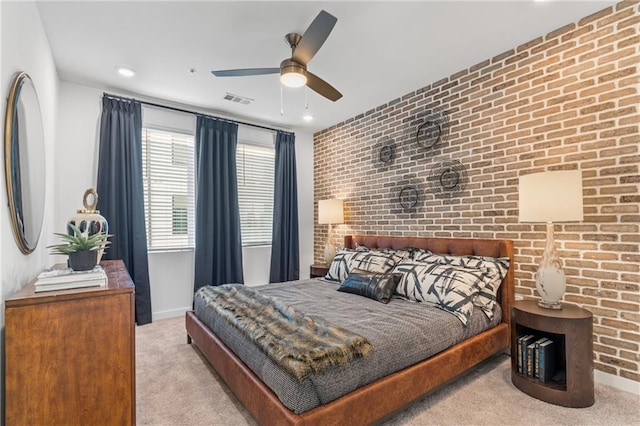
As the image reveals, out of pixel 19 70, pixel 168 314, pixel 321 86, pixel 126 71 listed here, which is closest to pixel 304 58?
pixel 321 86

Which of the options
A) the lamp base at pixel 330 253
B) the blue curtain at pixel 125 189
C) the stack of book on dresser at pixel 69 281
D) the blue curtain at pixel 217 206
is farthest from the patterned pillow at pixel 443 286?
the blue curtain at pixel 125 189

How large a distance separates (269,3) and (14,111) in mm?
1683

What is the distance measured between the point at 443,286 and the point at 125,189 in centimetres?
360

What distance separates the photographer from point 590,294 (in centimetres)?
242

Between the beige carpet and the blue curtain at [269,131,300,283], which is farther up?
the blue curtain at [269,131,300,283]

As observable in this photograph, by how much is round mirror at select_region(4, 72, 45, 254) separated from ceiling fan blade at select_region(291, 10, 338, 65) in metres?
1.64

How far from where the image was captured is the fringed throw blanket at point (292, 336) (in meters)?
1.59

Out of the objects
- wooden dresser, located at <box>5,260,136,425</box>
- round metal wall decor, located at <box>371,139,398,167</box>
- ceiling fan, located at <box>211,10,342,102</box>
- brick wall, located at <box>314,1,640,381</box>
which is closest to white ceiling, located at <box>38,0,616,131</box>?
brick wall, located at <box>314,1,640,381</box>

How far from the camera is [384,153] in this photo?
→ 13.7ft

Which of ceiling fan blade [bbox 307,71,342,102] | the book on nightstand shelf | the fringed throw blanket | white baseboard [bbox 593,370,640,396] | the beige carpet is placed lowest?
the beige carpet

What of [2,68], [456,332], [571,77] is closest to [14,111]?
[2,68]

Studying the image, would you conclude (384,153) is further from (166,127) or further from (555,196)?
(166,127)

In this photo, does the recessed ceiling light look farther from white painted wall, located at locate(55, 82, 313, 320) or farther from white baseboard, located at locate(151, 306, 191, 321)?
white baseboard, located at locate(151, 306, 191, 321)

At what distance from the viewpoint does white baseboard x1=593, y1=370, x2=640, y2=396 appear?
2.23 meters
